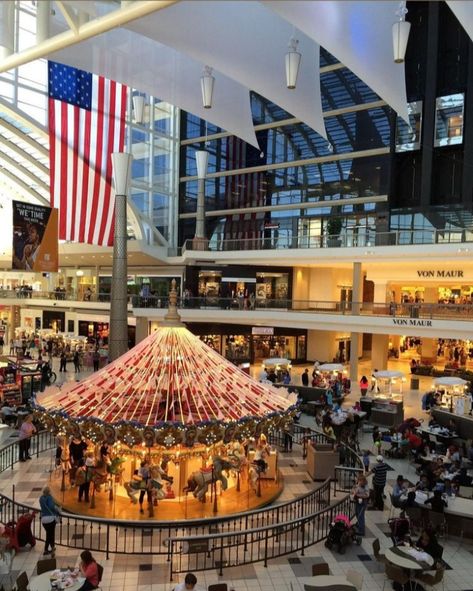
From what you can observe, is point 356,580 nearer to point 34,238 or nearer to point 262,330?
point 34,238

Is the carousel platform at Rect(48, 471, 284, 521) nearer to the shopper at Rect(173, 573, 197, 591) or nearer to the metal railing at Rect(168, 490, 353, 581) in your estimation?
the metal railing at Rect(168, 490, 353, 581)

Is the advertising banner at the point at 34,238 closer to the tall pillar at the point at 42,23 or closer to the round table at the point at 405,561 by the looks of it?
the tall pillar at the point at 42,23

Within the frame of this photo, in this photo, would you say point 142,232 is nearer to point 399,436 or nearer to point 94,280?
point 94,280

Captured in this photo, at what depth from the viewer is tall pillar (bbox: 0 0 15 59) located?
8448mm

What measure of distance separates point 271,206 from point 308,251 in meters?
9.95

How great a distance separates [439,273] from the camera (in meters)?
27.7

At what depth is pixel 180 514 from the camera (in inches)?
441

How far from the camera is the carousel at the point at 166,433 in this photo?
36.3 ft

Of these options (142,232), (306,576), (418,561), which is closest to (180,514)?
(306,576)

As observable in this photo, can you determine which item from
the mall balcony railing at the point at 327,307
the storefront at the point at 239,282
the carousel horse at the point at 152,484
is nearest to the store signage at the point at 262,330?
the storefront at the point at 239,282

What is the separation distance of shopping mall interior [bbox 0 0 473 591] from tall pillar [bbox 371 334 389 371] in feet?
0.52

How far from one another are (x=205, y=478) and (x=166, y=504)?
1.20 m

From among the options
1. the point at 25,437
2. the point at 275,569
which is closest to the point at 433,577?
the point at 275,569

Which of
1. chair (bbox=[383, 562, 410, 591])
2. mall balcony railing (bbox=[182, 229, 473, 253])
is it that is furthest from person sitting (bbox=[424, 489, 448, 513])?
mall balcony railing (bbox=[182, 229, 473, 253])
